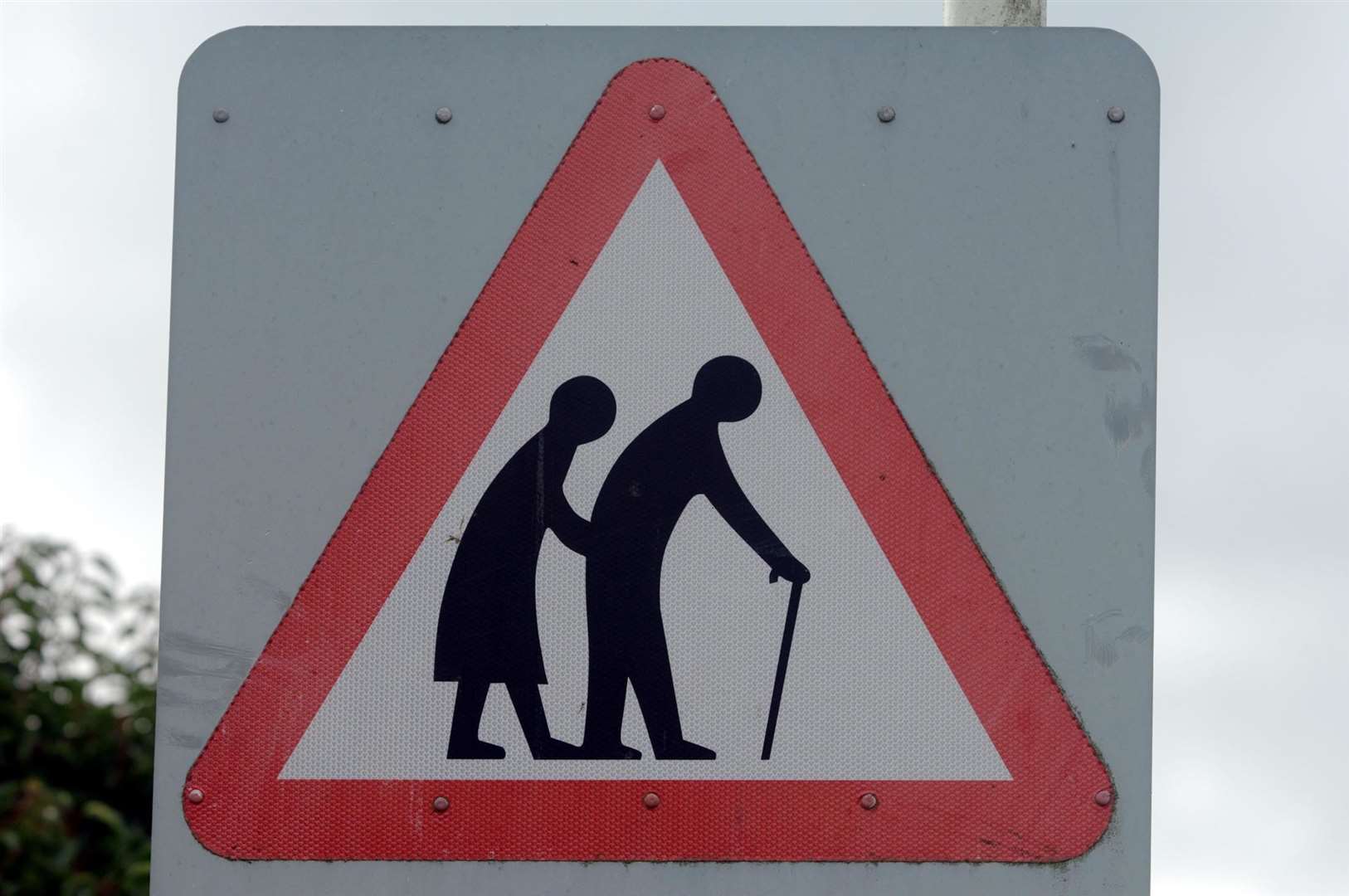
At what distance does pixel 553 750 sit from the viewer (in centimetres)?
183

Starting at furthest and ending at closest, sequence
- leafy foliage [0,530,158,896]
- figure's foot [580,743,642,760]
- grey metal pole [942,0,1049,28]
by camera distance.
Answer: leafy foliage [0,530,158,896] < grey metal pole [942,0,1049,28] < figure's foot [580,743,642,760]

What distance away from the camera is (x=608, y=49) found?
1.98 m

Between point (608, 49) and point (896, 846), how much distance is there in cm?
96

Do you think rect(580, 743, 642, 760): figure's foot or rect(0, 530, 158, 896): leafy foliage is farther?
rect(0, 530, 158, 896): leafy foliage

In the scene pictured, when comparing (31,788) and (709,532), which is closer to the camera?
(709,532)

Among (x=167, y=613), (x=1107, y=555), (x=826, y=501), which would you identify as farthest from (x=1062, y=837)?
(x=167, y=613)

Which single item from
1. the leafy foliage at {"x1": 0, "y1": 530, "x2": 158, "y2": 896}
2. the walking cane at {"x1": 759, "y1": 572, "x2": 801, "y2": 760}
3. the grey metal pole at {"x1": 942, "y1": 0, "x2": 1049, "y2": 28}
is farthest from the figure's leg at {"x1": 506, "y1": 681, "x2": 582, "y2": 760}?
the leafy foliage at {"x1": 0, "y1": 530, "x2": 158, "y2": 896}

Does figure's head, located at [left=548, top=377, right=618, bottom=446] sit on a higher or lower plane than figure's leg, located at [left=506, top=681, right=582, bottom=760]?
higher

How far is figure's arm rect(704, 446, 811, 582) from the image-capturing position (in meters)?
1.86

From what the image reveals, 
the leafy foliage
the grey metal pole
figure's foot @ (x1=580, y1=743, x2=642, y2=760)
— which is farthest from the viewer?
the leafy foliage

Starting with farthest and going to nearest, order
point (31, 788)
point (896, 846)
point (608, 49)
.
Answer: point (31, 788) < point (608, 49) < point (896, 846)

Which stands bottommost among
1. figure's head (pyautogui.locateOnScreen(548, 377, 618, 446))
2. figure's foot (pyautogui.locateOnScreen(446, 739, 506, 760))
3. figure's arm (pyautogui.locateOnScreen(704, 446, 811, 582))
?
figure's foot (pyautogui.locateOnScreen(446, 739, 506, 760))

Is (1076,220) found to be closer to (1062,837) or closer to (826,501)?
(826,501)

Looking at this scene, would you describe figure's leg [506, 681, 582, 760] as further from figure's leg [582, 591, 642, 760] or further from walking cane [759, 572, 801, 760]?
walking cane [759, 572, 801, 760]
